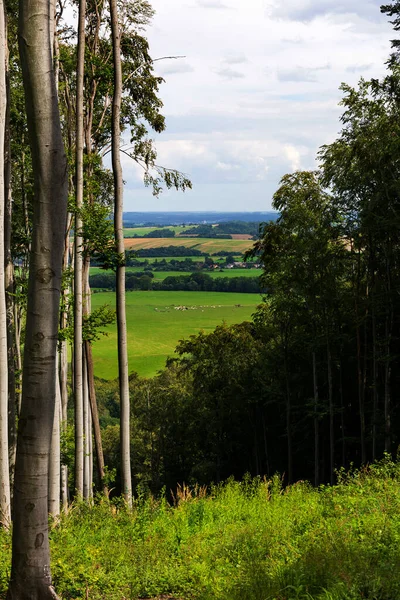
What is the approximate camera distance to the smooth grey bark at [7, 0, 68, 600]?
4297 millimetres

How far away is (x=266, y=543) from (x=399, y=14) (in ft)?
44.5

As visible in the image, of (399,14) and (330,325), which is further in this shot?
(330,325)

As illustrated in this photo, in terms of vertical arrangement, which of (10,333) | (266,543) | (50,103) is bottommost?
(266,543)

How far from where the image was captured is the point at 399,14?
14844 millimetres

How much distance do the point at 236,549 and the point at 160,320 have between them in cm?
8538

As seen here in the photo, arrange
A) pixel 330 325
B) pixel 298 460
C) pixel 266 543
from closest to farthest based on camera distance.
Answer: pixel 266 543
pixel 330 325
pixel 298 460

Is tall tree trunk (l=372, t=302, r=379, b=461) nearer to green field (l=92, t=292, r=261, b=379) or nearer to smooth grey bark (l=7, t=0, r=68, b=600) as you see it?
smooth grey bark (l=7, t=0, r=68, b=600)

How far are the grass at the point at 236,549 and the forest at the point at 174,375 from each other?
0.09 feet

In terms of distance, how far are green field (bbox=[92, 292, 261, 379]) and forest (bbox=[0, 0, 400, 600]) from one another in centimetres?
3155

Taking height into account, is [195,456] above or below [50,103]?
below

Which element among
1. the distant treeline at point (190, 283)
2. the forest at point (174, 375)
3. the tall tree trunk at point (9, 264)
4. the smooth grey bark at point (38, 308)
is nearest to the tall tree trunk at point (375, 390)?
the forest at point (174, 375)

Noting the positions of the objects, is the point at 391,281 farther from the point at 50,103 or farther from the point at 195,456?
the point at 195,456

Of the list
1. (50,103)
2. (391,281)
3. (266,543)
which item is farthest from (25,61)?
(391,281)

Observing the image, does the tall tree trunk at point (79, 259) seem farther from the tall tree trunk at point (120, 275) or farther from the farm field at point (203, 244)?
the farm field at point (203, 244)
